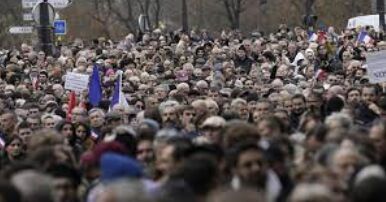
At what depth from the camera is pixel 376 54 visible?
804 inches

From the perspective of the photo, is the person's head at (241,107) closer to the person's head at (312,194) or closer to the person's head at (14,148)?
the person's head at (14,148)

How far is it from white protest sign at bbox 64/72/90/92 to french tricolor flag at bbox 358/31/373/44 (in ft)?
36.1

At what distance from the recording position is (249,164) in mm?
9852

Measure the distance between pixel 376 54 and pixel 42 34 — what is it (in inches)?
371

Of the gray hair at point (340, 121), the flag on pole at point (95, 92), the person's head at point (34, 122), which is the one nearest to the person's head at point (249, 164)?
the gray hair at point (340, 121)

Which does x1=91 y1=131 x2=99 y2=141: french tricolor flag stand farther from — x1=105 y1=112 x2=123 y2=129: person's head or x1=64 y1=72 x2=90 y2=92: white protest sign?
x1=64 y1=72 x2=90 y2=92: white protest sign

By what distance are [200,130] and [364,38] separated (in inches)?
729

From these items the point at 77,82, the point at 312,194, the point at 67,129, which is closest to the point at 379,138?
the point at 312,194

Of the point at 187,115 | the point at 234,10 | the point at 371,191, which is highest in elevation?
the point at 234,10

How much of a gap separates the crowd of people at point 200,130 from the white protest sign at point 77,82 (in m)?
0.15

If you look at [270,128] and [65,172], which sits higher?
[270,128]

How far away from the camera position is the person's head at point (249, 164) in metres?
9.69

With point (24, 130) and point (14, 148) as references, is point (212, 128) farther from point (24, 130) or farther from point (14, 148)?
point (24, 130)

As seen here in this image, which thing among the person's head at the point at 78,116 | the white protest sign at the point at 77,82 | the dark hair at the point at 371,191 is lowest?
the dark hair at the point at 371,191
